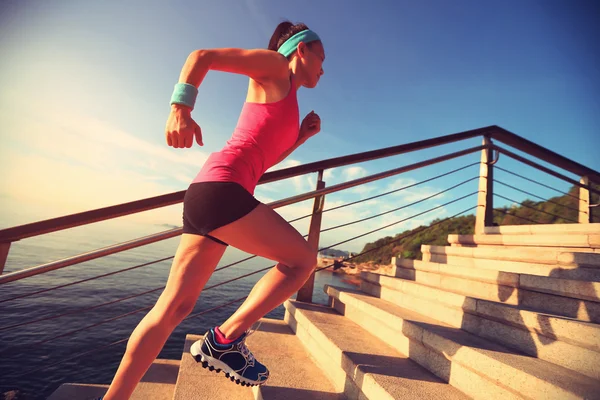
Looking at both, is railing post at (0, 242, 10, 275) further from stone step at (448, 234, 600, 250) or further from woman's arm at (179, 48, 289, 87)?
stone step at (448, 234, 600, 250)

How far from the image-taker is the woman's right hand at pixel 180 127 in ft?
2.99

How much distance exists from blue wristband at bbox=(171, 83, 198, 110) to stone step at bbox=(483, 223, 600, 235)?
11.0 feet

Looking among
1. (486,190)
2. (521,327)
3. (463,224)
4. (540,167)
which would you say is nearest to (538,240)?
(486,190)

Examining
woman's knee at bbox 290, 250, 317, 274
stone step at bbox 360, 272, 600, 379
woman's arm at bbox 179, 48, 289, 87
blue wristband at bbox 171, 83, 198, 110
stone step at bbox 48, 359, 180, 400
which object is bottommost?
stone step at bbox 48, 359, 180, 400

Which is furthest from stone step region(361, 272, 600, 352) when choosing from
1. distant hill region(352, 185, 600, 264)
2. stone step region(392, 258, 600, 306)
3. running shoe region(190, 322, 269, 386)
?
distant hill region(352, 185, 600, 264)

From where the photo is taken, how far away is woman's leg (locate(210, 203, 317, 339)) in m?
0.99

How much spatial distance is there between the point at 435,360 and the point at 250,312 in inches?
39.9

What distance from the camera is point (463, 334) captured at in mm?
1624

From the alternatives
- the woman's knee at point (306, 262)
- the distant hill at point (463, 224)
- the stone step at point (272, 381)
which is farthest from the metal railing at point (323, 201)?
the distant hill at point (463, 224)

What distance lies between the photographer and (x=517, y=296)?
1.82 metres

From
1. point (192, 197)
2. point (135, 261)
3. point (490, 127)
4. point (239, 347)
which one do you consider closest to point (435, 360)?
point (239, 347)

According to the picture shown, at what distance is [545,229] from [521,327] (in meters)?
2.00

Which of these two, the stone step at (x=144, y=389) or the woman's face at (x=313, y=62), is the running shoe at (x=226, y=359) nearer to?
the stone step at (x=144, y=389)

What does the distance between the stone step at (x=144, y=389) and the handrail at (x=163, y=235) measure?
75cm
